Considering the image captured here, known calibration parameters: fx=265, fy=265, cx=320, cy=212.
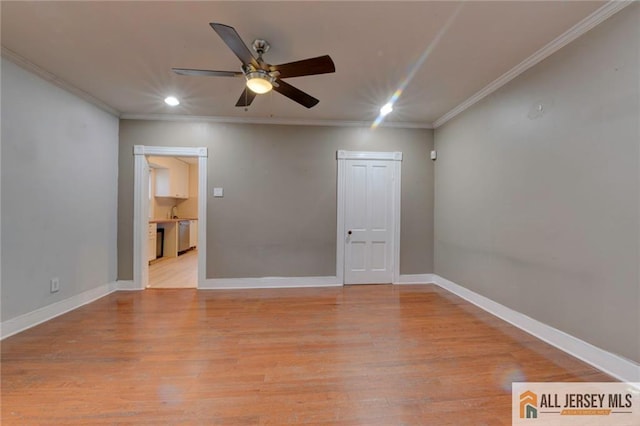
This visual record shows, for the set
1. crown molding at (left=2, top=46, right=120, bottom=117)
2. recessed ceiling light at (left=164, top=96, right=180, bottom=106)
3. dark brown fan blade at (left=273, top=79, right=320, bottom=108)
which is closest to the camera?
dark brown fan blade at (left=273, top=79, right=320, bottom=108)

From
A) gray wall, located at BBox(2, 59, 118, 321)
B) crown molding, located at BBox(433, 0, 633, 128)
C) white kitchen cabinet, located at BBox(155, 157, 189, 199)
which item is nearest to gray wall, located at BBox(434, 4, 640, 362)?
crown molding, located at BBox(433, 0, 633, 128)

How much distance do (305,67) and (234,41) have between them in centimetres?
52

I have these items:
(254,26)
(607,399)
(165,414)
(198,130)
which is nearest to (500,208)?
(607,399)

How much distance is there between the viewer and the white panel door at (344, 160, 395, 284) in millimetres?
4281

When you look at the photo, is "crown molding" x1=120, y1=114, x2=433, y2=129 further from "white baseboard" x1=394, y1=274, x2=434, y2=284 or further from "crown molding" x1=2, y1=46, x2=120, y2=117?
"white baseboard" x1=394, y1=274, x2=434, y2=284

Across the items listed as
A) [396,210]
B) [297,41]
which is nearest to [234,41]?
[297,41]

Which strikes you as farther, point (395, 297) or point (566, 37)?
point (395, 297)

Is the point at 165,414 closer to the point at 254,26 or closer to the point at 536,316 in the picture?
the point at 254,26

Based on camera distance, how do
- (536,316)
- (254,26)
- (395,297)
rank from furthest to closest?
(395,297) < (536,316) < (254,26)

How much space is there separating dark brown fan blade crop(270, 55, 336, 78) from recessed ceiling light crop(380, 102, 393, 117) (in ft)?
5.82

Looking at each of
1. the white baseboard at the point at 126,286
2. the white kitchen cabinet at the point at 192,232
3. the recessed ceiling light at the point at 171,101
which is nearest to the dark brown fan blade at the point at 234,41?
the recessed ceiling light at the point at 171,101

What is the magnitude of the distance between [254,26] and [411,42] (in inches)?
51.3

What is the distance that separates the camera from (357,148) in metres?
4.28

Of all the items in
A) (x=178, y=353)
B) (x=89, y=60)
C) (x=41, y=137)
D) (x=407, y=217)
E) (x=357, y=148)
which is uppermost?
(x=89, y=60)
